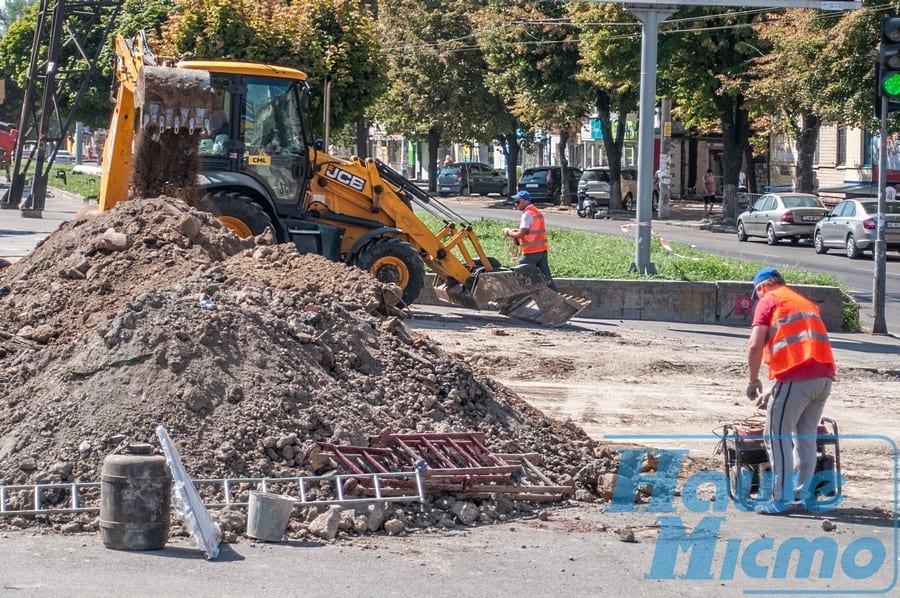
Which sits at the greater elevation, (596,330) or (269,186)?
(269,186)

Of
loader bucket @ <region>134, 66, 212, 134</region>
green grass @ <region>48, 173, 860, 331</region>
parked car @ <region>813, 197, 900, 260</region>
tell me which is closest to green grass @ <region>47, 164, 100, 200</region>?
green grass @ <region>48, 173, 860, 331</region>

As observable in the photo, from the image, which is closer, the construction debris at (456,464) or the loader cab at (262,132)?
the construction debris at (456,464)

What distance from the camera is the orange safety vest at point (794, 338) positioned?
26.3 feet

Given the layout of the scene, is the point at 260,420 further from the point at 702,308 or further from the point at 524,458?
the point at 702,308

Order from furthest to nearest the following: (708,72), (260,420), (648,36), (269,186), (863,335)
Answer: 1. (708,72)
2. (648,36)
3. (863,335)
4. (269,186)
5. (260,420)

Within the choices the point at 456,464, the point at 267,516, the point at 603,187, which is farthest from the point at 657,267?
the point at 603,187

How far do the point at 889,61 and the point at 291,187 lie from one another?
783 cm

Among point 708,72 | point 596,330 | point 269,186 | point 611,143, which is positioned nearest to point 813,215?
point 708,72

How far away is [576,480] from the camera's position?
28.2 feet

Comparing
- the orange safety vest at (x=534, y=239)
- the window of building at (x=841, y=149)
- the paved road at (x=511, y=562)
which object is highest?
the window of building at (x=841, y=149)

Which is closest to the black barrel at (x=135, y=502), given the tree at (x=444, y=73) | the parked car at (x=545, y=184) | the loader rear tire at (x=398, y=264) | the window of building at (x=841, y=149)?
the loader rear tire at (x=398, y=264)

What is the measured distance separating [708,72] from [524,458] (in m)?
31.9

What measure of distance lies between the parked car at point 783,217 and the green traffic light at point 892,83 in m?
18.1

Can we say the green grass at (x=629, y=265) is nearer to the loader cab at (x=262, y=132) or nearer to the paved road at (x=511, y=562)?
the loader cab at (x=262, y=132)
